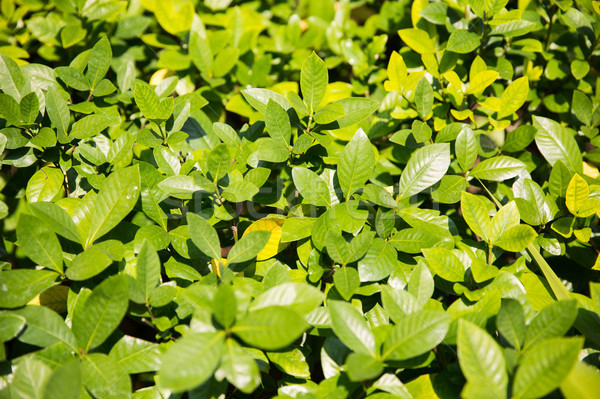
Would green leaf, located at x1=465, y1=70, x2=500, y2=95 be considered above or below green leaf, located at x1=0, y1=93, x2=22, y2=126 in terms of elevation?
below

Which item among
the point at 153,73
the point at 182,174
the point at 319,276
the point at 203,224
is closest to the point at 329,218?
the point at 319,276

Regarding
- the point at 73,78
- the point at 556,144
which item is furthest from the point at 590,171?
the point at 73,78

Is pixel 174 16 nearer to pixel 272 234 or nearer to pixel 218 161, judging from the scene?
pixel 218 161

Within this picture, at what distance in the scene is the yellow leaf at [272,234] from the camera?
130cm

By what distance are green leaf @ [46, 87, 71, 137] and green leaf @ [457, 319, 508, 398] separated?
1.33 m

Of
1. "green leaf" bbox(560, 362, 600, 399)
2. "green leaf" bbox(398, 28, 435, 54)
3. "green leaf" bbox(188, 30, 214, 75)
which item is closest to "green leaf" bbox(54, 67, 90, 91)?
"green leaf" bbox(188, 30, 214, 75)

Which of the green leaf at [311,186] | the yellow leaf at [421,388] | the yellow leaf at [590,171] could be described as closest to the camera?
the yellow leaf at [421,388]

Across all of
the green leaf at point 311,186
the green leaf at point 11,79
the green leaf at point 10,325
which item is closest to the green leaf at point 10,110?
the green leaf at point 11,79

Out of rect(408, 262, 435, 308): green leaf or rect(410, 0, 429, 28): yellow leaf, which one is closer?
rect(408, 262, 435, 308): green leaf

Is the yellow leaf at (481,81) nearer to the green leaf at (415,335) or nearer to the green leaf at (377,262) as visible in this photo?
the green leaf at (377,262)

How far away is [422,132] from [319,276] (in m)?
0.64

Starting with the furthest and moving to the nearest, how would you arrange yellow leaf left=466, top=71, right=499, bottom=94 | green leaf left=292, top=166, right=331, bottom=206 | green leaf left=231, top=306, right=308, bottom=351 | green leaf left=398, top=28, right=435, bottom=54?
green leaf left=398, top=28, right=435, bottom=54
yellow leaf left=466, top=71, right=499, bottom=94
green leaf left=292, top=166, right=331, bottom=206
green leaf left=231, top=306, right=308, bottom=351

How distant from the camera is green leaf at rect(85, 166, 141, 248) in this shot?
1169mm

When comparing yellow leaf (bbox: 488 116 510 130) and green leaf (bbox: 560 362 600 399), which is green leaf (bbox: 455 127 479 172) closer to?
yellow leaf (bbox: 488 116 510 130)
